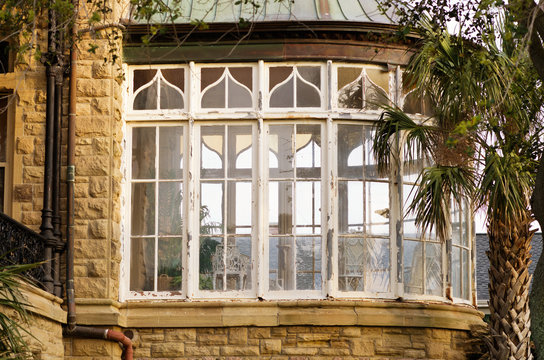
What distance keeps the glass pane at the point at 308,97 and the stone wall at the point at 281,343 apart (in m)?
2.65

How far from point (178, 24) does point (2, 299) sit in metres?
4.71

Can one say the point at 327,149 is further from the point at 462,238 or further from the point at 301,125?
the point at 462,238

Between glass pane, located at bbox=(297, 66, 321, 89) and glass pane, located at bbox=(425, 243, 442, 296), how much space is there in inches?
94.3

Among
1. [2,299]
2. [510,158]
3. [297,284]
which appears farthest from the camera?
[297,284]

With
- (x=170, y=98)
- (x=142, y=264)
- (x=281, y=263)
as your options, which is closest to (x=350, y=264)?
(x=281, y=263)

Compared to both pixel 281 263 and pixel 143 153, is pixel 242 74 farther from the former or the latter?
pixel 281 263

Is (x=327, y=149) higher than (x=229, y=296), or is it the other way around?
(x=327, y=149)

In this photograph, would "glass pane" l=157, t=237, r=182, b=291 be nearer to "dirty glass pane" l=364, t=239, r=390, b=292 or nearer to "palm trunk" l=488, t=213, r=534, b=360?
"dirty glass pane" l=364, t=239, r=390, b=292

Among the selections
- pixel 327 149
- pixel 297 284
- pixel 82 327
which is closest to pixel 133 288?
pixel 82 327

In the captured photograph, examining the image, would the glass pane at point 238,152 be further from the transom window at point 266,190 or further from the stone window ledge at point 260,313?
the stone window ledge at point 260,313

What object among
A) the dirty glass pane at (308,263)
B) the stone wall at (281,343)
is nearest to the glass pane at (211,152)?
the dirty glass pane at (308,263)

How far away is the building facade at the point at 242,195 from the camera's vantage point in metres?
14.3

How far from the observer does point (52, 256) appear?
46.0 ft

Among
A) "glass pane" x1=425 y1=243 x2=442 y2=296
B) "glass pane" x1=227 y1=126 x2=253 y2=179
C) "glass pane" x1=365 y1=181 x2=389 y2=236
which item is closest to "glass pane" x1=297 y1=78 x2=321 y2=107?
"glass pane" x1=227 y1=126 x2=253 y2=179
